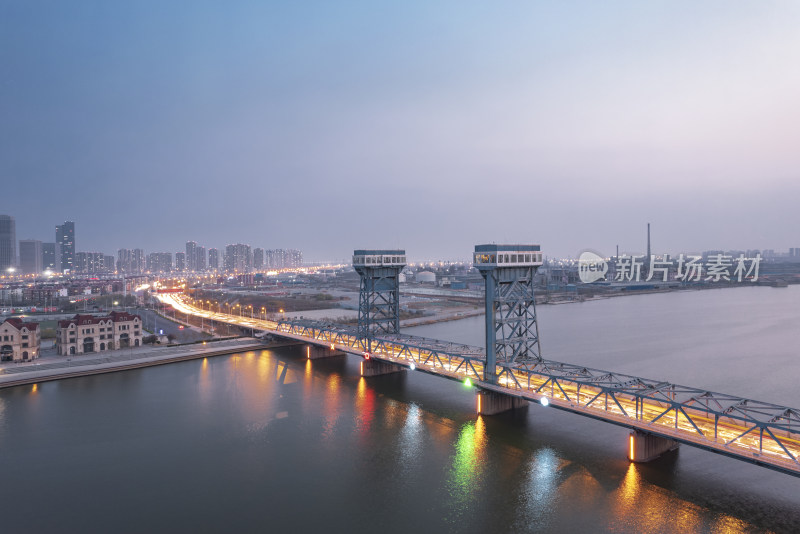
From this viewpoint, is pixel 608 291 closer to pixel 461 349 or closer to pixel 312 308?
pixel 312 308

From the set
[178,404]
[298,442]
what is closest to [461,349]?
[298,442]

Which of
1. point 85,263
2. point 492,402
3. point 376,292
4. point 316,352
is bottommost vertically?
point 316,352

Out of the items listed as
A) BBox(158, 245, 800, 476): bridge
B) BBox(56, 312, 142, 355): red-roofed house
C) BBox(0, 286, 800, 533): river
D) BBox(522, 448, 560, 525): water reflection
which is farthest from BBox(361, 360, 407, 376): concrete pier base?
BBox(56, 312, 142, 355): red-roofed house

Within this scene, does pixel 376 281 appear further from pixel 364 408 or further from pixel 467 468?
pixel 467 468

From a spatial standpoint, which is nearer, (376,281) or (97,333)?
(376,281)

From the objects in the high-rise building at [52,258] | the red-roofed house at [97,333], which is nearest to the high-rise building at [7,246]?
the high-rise building at [52,258]

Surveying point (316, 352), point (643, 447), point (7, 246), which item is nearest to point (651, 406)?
point (643, 447)

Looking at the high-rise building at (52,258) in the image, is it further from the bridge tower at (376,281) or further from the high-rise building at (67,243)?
the bridge tower at (376,281)
